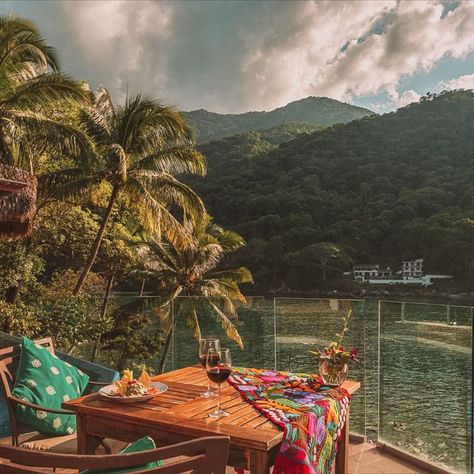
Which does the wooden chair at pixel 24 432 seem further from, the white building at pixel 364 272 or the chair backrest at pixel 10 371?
the white building at pixel 364 272

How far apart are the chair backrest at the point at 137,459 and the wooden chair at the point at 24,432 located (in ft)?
3.72

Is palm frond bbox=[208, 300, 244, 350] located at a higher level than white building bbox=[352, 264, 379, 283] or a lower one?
lower

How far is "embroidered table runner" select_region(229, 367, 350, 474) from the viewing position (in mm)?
1688

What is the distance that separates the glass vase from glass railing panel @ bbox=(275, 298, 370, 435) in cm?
182

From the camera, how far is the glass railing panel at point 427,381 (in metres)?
3.47

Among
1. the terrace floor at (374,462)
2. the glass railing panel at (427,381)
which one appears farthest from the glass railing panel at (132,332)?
the glass railing panel at (427,381)

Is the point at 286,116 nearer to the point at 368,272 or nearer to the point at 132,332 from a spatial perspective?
the point at 368,272

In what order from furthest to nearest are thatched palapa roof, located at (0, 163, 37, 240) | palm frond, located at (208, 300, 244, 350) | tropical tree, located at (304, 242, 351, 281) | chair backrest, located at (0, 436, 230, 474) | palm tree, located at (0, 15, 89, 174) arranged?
1. tropical tree, located at (304, 242, 351, 281)
2. palm tree, located at (0, 15, 89, 174)
3. thatched palapa roof, located at (0, 163, 37, 240)
4. palm frond, located at (208, 300, 244, 350)
5. chair backrest, located at (0, 436, 230, 474)

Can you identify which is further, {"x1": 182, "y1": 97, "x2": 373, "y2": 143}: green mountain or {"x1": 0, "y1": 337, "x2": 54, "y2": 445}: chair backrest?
{"x1": 182, "y1": 97, "x2": 373, "y2": 143}: green mountain

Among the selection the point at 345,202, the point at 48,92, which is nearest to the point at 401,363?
the point at 48,92

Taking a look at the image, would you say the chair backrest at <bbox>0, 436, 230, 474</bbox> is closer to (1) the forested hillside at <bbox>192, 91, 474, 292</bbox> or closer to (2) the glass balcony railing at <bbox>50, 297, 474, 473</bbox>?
(2) the glass balcony railing at <bbox>50, 297, 474, 473</bbox>

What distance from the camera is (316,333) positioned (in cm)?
453

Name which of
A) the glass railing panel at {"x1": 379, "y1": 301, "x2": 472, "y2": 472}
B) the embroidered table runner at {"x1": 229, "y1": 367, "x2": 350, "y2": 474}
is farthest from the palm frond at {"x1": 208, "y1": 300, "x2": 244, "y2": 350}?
the embroidered table runner at {"x1": 229, "y1": 367, "x2": 350, "y2": 474}

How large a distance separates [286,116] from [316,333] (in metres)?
39.2
